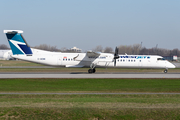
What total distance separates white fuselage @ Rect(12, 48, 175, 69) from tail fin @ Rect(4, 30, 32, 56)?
0.89m

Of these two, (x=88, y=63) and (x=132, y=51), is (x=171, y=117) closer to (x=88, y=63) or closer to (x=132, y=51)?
(x=88, y=63)

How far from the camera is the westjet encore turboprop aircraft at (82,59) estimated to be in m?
38.8

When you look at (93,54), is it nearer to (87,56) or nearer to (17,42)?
(87,56)

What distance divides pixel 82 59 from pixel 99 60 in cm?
305

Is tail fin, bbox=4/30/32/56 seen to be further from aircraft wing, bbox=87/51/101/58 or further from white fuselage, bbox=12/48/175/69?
aircraft wing, bbox=87/51/101/58

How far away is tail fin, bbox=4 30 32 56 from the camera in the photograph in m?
38.6

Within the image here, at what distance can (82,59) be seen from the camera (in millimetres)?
39125

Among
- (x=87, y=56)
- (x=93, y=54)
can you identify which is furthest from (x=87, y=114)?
(x=87, y=56)

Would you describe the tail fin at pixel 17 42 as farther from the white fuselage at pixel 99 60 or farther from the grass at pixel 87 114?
the grass at pixel 87 114

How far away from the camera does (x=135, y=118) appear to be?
34.2 ft

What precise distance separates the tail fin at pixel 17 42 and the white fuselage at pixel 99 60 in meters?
0.89

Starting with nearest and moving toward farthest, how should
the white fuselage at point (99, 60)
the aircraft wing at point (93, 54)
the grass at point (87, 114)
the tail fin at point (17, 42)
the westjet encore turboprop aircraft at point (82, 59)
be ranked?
the grass at point (87, 114)
the aircraft wing at point (93, 54)
the tail fin at point (17, 42)
the westjet encore turboprop aircraft at point (82, 59)
the white fuselage at point (99, 60)

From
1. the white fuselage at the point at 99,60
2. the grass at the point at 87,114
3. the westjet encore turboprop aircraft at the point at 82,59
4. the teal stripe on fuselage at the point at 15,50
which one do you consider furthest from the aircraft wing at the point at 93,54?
the grass at the point at 87,114

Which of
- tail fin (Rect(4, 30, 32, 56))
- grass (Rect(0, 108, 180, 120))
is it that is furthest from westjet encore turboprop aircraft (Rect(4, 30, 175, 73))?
grass (Rect(0, 108, 180, 120))
